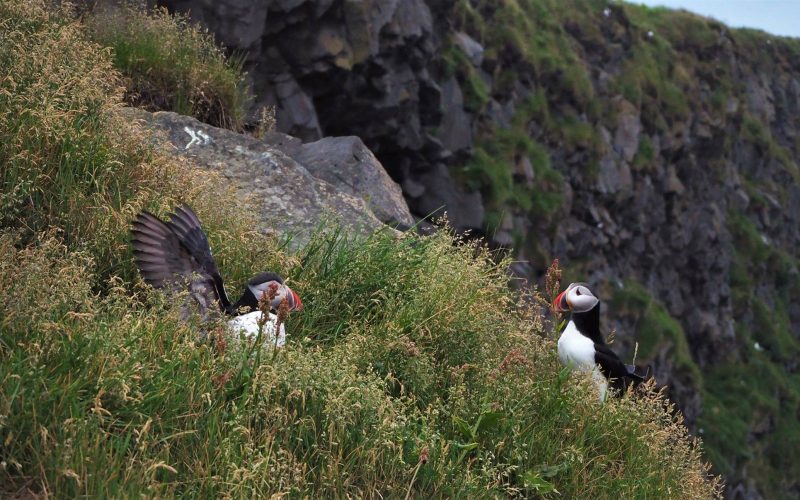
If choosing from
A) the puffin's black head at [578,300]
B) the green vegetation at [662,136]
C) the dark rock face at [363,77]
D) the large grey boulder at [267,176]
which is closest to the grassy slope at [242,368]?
the puffin's black head at [578,300]

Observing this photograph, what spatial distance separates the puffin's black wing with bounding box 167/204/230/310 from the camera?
5.26 m

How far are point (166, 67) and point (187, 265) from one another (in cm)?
448

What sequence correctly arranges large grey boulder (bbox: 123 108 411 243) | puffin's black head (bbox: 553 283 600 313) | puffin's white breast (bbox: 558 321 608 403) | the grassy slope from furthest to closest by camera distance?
large grey boulder (bbox: 123 108 411 243) → puffin's black head (bbox: 553 283 600 313) → puffin's white breast (bbox: 558 321 608 403) → the grassy slope

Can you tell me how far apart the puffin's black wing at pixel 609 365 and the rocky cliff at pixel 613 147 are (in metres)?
7.25

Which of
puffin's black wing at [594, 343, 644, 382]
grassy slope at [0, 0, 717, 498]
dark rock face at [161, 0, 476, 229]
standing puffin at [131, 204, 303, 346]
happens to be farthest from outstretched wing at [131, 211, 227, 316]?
dark rock face at [161, 0, 476, 229]

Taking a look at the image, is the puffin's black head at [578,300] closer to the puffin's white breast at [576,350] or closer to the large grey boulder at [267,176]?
the puffin's white breast at [576,350]

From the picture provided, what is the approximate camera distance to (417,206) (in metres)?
18.2

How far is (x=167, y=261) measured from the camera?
5.21 metres

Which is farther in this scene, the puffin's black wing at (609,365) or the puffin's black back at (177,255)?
the puffin's black wing at (609,365)

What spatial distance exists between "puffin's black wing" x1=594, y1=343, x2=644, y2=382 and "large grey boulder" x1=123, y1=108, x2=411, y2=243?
80.8 inches

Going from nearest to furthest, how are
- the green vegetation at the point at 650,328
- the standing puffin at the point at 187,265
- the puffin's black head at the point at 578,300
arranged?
the standing puffin at the point at 187,265, the puffin's black head at the point at 578,300, the green vegetation at the point at 650,328

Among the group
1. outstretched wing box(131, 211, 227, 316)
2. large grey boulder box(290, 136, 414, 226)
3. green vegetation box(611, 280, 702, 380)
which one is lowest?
green vegetation box(611, 280, 702, 380)

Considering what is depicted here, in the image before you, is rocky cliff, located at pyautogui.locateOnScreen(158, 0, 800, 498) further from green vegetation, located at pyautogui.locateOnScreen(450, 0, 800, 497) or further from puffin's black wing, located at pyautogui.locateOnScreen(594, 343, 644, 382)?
puffin's black wing, located at pyautogui.locateOnScreen(594, 343, 644, 382)

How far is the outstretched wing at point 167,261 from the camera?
5.12 metres
